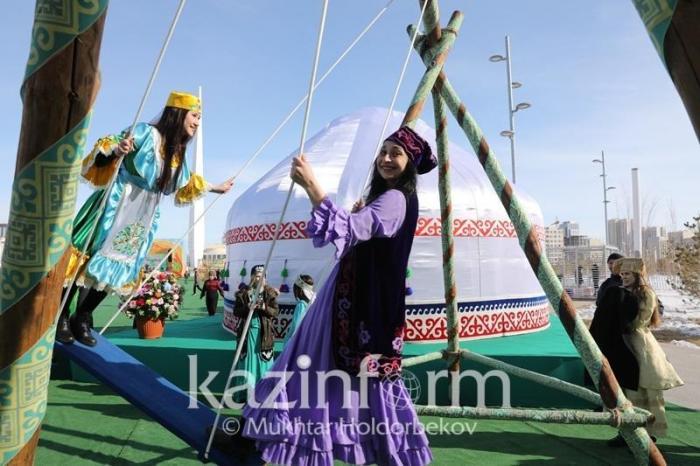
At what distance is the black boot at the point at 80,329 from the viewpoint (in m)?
3.02

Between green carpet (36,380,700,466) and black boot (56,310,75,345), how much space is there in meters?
1.61

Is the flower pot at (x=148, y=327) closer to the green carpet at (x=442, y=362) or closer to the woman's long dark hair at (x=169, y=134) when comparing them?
the green carpet at (x=442, y=362)

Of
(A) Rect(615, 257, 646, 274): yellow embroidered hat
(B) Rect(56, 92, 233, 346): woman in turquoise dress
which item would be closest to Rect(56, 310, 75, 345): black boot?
(B) Rect(56, 92, 233, 346): woman in turquoise dress

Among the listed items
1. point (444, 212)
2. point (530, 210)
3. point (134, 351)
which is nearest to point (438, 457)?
point (444, 212)

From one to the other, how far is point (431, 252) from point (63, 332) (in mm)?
5651

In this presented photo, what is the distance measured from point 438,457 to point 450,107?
292 cm

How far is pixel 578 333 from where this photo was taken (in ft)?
7.73

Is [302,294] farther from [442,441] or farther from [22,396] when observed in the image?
[22,396]

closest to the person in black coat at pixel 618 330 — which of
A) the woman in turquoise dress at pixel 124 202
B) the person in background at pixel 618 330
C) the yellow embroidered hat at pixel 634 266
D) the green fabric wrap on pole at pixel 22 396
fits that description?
the person in background at pixel 618 330

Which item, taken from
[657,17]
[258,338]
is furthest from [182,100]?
[258,338]

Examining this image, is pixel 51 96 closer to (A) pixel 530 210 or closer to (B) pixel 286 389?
(B) pixel 286 389

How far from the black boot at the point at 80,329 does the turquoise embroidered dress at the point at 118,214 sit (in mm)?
390

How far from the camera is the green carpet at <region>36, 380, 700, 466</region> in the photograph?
4055 millimetres

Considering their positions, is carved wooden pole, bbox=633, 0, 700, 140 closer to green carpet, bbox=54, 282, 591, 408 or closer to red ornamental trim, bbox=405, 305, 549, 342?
green carpet, bbox=54, 282, 591, 408
